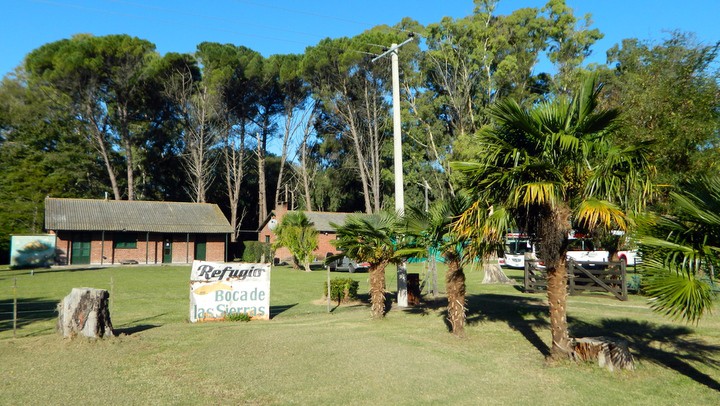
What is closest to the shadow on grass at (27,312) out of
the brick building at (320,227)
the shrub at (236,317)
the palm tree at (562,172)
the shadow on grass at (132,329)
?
the shadow on grass at (132,329)

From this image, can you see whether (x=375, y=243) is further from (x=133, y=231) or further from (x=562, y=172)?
(x=133, y=231)

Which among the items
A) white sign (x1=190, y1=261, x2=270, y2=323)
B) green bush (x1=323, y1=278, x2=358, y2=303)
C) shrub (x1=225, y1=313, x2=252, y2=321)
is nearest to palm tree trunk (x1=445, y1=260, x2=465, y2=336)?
white sign (x1=190, y1=261, x2=270, y2=323)

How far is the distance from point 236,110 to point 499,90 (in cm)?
2536

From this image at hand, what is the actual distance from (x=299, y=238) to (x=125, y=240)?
1565 cm

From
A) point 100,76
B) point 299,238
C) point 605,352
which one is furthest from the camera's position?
point 100,76

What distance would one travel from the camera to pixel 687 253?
22.6ft

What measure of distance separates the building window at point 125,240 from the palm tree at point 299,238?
13218mm

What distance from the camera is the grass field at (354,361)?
7.37m

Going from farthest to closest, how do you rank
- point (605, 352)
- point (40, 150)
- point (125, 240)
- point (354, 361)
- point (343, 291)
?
1. point (40, 150)
2. point (125, 240)
3. point (343, 291)
4. point (354, 361)
5. point (605, 352)

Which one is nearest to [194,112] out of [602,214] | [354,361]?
[354,361]

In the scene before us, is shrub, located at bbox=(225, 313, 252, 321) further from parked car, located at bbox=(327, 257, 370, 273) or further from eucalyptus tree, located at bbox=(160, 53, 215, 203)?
eucalyptus tree, located at bbox=(160, 53, 215, 203)

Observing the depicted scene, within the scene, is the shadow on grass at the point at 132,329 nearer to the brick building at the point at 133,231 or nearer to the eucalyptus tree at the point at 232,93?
the brick building at the point at 133,231

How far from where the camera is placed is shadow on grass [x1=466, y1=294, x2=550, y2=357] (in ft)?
39.0

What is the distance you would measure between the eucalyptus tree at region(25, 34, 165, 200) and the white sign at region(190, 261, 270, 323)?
128 feet
